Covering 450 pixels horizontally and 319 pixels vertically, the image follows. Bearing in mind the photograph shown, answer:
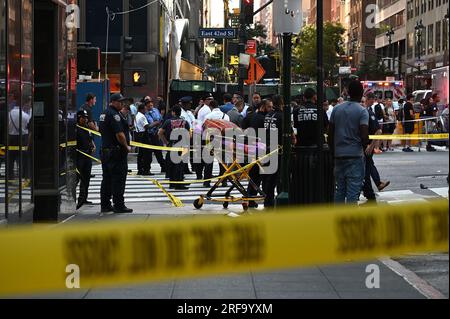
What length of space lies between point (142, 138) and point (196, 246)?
20356 mm

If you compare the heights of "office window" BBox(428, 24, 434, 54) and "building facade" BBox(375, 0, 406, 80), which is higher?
"building facade" BBox(375, 0, 406, 80)

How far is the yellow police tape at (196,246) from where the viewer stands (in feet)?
12.0

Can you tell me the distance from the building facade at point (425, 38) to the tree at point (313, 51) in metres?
14.3

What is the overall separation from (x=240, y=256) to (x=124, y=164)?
1111cm

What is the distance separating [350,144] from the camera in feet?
35.2

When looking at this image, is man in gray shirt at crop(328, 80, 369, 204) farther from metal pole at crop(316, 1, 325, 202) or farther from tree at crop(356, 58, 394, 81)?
tree at crop(356, 58, 394, 81)

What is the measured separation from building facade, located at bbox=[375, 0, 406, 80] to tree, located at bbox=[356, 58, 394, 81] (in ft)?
2.65

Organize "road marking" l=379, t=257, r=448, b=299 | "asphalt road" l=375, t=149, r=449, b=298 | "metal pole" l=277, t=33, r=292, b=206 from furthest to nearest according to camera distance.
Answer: "metal pole" l=277, t=33, r=292, b=206 < "asphalt road" l=375, t=149, r=449, b=298 < "road marking" l=379, t=257, r=448, b=299

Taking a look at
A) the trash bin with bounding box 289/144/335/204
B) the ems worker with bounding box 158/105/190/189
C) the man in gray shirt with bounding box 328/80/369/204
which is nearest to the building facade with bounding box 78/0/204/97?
the ems worker with bounding box 158/105/190/189

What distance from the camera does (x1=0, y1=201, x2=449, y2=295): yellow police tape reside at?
3.65 metres

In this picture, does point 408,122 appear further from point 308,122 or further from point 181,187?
point 308,122

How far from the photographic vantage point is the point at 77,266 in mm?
3844
